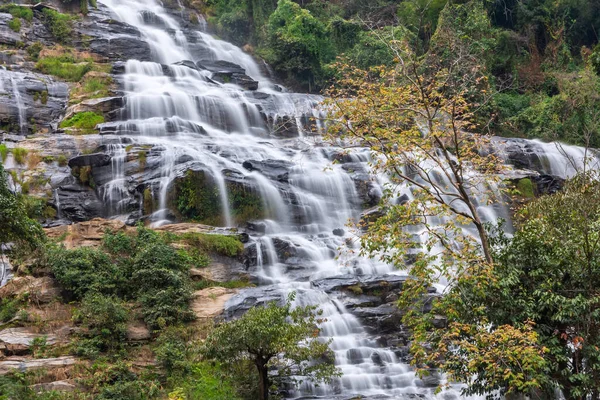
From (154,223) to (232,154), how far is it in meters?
5.16

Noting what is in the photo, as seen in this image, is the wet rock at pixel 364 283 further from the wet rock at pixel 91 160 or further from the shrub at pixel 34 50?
the shrub at pixel 34 50

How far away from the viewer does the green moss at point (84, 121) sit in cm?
2456

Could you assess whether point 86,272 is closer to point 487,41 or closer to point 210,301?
point 210,301

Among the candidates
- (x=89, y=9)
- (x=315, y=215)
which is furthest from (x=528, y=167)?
(x=89, y=9)

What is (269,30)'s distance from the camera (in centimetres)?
3903

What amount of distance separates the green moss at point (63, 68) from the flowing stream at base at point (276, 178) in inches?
84.0

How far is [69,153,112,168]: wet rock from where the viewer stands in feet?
68.7

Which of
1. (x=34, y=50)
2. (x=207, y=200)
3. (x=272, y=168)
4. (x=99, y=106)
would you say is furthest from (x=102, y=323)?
(x=34, y=50)

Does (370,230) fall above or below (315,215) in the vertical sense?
below

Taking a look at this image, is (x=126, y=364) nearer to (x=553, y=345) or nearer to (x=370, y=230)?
(x=370, y=230)

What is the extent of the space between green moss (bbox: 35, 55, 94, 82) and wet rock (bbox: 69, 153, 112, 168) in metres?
9.66

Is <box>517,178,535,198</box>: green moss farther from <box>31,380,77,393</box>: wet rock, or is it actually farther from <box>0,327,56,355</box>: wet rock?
<box>31,380,77,393</box>: wet rock

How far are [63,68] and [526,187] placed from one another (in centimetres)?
2301

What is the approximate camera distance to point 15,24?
31.5m
